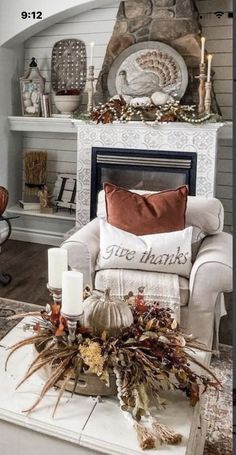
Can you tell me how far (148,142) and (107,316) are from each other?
110 inches

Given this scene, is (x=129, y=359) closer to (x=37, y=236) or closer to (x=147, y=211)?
(x=147, y=211)

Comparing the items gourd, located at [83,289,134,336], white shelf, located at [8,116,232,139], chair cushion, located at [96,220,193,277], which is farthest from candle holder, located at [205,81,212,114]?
gourd, located at [83,289,134,336]

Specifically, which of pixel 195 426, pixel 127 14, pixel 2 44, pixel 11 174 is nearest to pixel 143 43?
pixel 127 14

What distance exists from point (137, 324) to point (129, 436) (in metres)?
0.39

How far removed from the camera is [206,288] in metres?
2.30

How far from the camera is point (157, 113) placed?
154 inches

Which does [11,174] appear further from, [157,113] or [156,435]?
[156,435]

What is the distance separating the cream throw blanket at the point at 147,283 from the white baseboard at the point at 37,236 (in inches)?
93.8

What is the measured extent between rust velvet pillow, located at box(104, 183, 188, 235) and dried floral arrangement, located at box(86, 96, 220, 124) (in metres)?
1.35

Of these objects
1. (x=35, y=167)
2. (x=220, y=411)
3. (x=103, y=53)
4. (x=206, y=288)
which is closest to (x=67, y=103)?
(x=103, y=53)

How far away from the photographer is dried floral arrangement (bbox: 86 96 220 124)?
3846 millimetres

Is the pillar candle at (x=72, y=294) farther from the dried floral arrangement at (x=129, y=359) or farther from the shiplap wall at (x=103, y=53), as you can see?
the shiplap wall at (x=103, y=53)

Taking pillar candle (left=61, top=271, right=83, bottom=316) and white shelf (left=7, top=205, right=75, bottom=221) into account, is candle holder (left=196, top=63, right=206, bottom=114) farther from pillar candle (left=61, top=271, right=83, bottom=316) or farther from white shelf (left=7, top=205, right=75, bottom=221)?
pillar candle (left=61, top=271, right=83, bottom=316)

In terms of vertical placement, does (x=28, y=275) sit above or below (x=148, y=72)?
below
